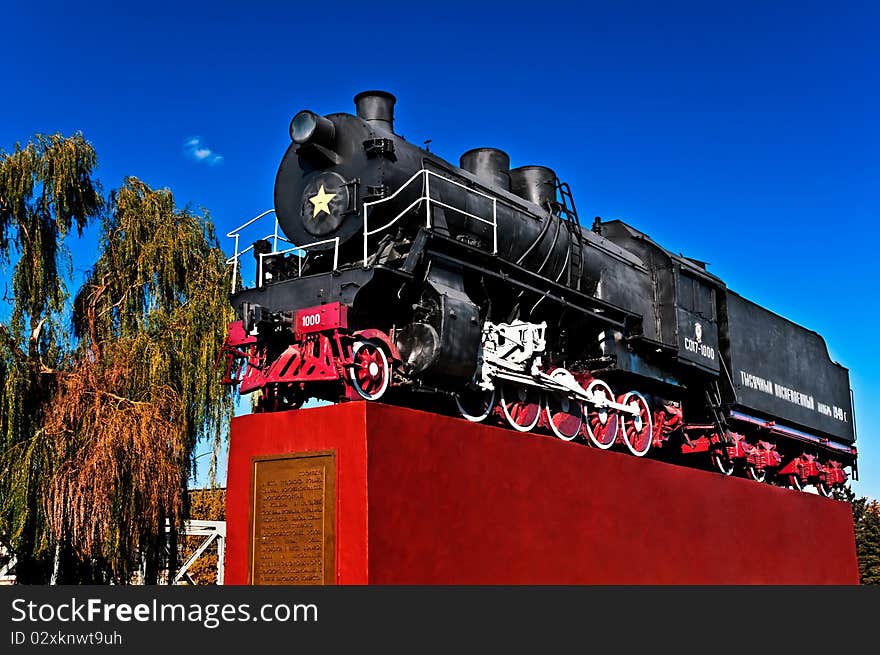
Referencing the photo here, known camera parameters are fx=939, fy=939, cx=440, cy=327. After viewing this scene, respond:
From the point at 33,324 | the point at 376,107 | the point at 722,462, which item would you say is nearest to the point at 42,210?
→ the point at 33,324

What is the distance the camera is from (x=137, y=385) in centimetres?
1427

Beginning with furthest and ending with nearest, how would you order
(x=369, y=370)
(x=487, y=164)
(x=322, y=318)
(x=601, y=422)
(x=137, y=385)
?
(x=137, y=385) → (x=487, y=164) → (x=601, y=422) → (x=369, y=370) → (x=322, y=318)

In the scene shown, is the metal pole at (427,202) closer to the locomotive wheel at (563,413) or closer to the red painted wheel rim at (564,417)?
the locomotive wheel at (563,413)

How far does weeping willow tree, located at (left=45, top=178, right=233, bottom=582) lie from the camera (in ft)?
42.1

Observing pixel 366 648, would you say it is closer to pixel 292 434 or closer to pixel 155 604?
pixel 155 604

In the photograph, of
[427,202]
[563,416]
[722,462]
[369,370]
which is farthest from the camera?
[722,462]

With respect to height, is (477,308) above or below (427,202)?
below

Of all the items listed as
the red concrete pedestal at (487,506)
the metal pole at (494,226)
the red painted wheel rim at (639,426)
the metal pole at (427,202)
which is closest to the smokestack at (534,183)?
the metal pole at (494,226)

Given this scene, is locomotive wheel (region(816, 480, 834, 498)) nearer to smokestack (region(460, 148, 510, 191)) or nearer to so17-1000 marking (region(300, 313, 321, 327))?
smokestack (region(460, 148, 510, 191))

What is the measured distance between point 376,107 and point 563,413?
445 cm

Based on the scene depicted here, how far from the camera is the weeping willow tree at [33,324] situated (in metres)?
13.0

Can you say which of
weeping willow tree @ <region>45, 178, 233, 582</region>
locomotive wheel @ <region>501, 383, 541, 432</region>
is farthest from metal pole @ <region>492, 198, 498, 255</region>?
weeping willow tree @ <region>45, 178, 233, 582</region>

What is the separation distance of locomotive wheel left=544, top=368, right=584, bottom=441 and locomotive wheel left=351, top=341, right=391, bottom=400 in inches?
112

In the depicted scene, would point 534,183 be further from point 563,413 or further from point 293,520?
point 293,520
